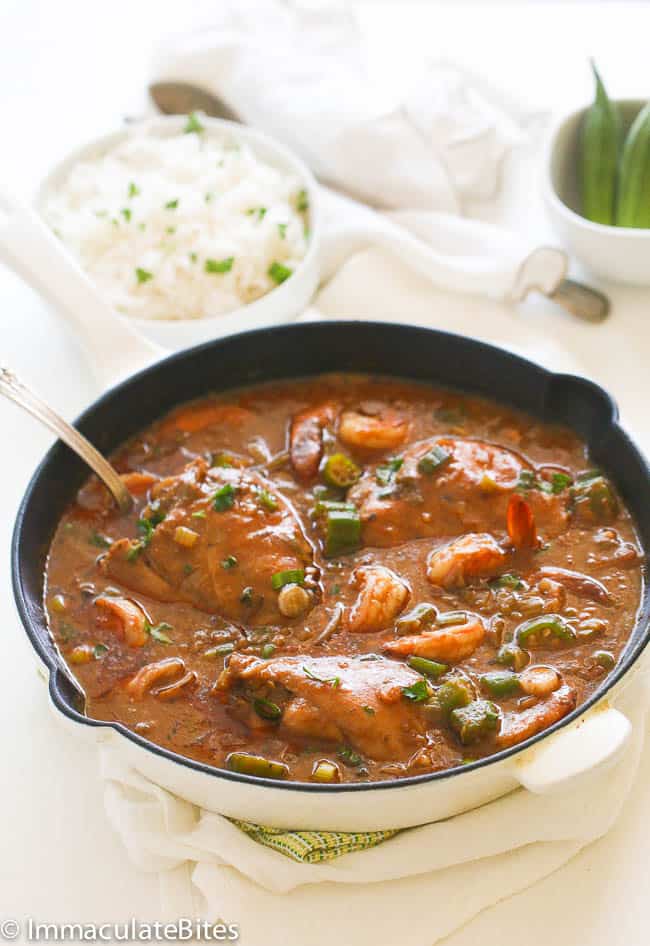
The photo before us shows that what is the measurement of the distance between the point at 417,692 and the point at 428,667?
3.6 inches

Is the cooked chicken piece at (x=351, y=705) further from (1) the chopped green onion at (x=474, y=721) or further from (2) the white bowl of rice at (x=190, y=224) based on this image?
(2) the white bowl of rice at (x=190, y=224)

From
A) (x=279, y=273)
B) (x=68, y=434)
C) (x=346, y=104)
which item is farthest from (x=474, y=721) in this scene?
(x=346, y=104)

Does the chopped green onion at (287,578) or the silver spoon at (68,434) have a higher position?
the silver spoon at (68,434)

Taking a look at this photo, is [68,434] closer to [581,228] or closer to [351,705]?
[351,705]

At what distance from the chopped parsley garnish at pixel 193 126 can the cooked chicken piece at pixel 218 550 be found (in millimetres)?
2031

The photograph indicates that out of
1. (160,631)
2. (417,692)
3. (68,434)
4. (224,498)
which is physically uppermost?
(68,434)

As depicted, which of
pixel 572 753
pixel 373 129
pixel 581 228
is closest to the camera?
pixel 572 753

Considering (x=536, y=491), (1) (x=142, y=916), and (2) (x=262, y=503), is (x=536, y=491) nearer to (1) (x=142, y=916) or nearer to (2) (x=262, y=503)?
(2) (x=262, y=503)

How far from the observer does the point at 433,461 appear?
279 centimetres

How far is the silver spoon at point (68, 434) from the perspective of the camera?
2.73 metres

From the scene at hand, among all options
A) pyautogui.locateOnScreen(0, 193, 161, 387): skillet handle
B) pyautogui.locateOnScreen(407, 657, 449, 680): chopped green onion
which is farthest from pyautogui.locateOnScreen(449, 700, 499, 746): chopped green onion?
pyautogui.locateOnScreen(0, 193, 161, 387): skillet handle

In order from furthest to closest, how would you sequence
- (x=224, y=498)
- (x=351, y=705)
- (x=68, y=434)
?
(x=68, y=434)
(x=224, y=498)
(x=351, y=705)

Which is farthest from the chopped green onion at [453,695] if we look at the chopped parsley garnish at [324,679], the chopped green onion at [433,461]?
the chopped green onion at [433,461]

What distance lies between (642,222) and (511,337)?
638 mm
